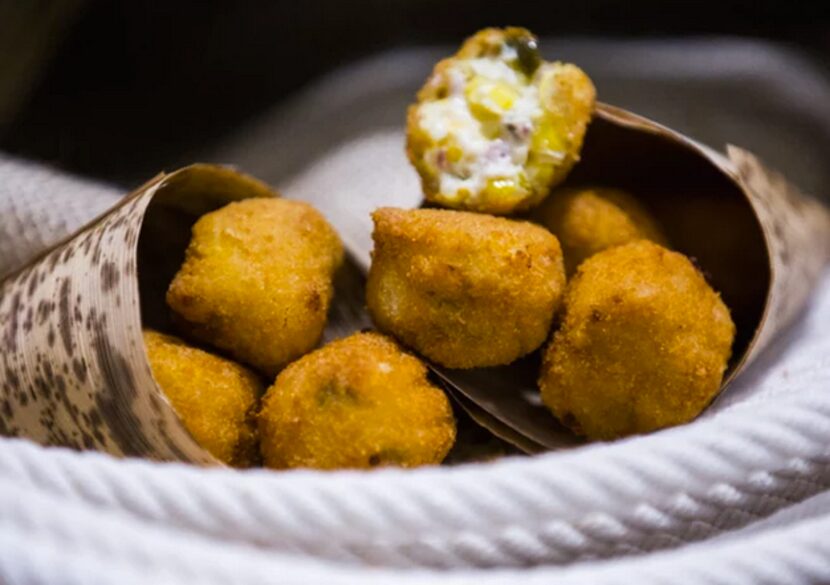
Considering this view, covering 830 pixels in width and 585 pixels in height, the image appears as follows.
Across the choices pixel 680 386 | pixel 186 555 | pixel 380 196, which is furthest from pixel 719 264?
pixel 186 555

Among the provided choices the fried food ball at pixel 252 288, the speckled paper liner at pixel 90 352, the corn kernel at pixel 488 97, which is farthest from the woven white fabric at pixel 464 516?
the corn kernel at pixel 488 97

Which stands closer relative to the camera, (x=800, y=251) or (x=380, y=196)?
(x=800, y=251)

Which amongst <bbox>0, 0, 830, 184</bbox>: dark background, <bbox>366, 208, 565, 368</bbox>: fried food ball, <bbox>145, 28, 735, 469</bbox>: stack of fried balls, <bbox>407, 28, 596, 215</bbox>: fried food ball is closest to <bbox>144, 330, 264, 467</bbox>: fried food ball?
<bbox>145, 28, 735, 469</bbox>: stack of fried balls

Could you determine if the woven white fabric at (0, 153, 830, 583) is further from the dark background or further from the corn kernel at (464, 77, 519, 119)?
the dark background

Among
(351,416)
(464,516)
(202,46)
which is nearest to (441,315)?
(351,416)

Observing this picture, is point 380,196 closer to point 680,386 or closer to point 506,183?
point 506,183

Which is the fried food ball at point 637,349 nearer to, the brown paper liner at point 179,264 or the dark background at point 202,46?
the brown paper liner at point 179,264

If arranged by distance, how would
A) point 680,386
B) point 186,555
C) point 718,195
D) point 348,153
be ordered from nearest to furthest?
point 186,555 → point 680,386 → point 718,195 → point 348,153
